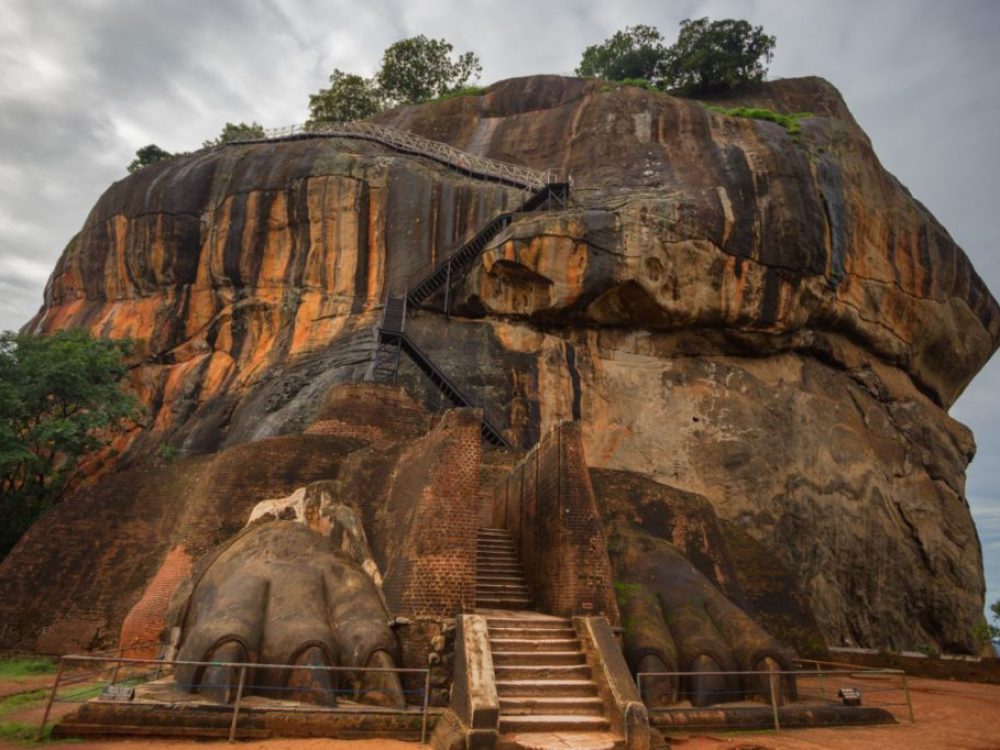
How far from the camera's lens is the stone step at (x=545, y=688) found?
6.90 metres

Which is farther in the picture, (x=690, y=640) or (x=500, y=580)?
(x=500, y=580)

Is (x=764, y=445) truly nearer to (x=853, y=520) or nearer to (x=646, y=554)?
(x=853, y=520)

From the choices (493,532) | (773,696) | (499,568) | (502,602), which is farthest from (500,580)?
(773,696)

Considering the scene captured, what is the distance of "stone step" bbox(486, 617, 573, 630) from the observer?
26.3ft

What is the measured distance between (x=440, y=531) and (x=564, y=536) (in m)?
1.65

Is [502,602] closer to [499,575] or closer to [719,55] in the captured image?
[499,575]

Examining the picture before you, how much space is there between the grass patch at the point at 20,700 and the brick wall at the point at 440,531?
426cm

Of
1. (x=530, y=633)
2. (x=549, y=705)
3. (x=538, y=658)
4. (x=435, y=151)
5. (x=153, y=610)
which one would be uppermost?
(x=435, y=151)

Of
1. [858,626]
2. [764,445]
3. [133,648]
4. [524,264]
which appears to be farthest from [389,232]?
[858,626]

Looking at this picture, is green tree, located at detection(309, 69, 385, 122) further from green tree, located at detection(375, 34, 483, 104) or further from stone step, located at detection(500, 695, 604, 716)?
stone step, located at detection(500, 695, 604, 716)

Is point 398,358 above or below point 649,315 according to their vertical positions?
below

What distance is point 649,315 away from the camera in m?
23.9

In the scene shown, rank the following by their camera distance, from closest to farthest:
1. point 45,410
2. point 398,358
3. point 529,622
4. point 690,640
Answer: point 529,622
point 690,640
point 45,410
point 398,358

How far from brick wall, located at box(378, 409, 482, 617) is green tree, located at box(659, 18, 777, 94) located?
33804 millimetres
